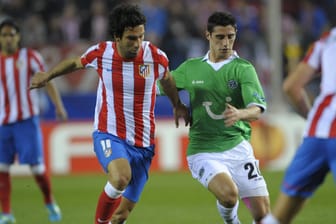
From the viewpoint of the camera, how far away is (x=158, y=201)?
12117mm

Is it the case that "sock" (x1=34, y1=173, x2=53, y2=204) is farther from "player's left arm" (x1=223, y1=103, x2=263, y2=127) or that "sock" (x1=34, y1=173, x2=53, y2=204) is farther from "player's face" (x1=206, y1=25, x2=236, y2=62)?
"player's left arm" (x1=223, y1=103, x2=263, y2=127)

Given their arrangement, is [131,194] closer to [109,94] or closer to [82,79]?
[109,94]

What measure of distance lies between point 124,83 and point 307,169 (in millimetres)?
2261

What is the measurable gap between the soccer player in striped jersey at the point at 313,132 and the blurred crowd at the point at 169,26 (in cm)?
1133

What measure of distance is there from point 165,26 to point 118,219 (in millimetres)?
10604

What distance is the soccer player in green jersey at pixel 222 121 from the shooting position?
727 centimetres

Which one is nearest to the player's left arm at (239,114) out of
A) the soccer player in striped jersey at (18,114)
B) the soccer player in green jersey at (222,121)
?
the soccer player in green jersey at (222,121)

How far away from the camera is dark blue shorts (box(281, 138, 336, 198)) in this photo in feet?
18.7

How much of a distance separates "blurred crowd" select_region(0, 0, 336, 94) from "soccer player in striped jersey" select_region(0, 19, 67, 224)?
270 inches

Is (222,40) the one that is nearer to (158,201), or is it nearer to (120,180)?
(120,180)

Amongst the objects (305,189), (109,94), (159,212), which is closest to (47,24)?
(159,212)

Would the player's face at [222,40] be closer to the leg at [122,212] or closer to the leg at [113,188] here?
the leg at [113,188]

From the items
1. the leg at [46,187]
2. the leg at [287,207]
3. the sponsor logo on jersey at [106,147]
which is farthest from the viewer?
the leg at [46,187]

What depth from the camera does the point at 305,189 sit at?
5.76m
